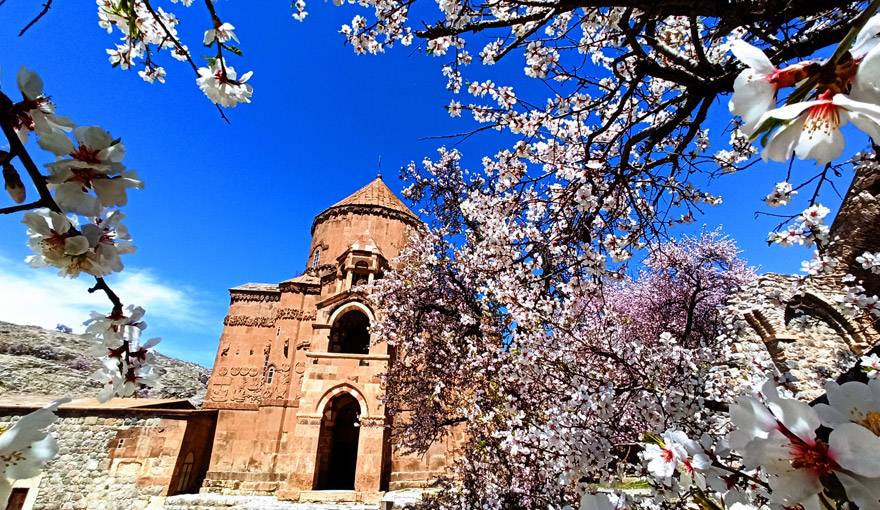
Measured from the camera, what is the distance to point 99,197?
1254 mm

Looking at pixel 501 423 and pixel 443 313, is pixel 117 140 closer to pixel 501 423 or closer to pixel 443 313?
pixel 501 423

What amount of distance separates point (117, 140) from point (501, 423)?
288 inches

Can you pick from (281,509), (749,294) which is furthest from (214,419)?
(749,294)

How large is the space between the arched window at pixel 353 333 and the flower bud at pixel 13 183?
17.1 metres

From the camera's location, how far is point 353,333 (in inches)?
752

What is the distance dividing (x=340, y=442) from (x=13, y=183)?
65.4 feet

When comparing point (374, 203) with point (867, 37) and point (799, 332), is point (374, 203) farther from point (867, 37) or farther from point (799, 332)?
point (867, 37)

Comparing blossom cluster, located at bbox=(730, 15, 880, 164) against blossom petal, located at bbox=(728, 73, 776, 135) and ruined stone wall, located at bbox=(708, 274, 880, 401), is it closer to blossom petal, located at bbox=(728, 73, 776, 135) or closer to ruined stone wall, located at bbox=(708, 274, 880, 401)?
blossom petal, located at bbox=(728, 73, 776, 135)

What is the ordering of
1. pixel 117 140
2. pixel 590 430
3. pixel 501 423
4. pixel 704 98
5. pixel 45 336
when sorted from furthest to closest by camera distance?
pixel 45 336
pixel 501 423
pixel 590 430
pixel 704 98
pixel 117 140

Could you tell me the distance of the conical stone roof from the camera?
71.0 ft

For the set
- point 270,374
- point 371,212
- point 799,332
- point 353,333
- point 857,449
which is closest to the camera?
point 857,449

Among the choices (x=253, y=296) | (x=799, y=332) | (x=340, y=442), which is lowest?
(x=340, y=442)

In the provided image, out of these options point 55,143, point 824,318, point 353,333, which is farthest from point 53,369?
point 824,318

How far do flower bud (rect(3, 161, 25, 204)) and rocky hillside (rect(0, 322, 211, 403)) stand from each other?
80.0 ft
